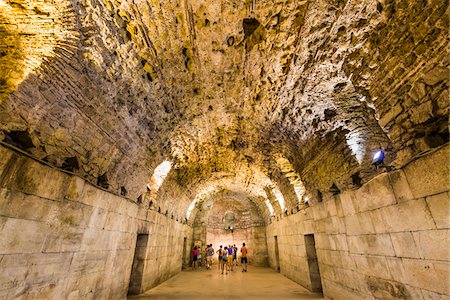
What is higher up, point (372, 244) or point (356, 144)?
point (356, 144)

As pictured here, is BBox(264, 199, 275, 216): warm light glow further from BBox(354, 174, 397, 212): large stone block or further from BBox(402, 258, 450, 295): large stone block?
BBox(402, 258, 450, 295): large stone block

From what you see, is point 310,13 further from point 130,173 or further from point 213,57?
point 130,173

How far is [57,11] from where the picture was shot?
2.53m

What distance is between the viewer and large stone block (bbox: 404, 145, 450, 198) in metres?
2.30

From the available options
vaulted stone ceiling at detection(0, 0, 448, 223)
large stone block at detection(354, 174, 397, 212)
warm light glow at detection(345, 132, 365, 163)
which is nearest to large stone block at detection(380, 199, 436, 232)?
large stone block at detection(354, 174, 397, 212)

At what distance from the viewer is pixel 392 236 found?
3146mm

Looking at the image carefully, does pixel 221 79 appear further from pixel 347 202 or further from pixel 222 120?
pixel 347 202

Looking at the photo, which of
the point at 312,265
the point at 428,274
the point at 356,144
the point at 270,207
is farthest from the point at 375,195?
the point at 270,207

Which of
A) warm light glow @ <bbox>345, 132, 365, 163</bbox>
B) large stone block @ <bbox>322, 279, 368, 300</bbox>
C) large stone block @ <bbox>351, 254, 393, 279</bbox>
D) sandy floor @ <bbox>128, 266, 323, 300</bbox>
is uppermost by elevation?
warm light glow @ <bbox>345, 132, 365, 163</bbox>

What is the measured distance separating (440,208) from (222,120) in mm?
4513

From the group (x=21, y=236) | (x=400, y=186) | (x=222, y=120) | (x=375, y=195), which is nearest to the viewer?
(x=21, y=236)

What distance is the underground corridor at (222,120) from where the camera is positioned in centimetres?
248

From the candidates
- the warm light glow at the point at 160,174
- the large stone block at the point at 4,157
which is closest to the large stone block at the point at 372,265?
the large stone block at the point at 4,157

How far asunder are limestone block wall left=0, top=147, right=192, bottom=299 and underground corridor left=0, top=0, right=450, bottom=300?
2 cm
